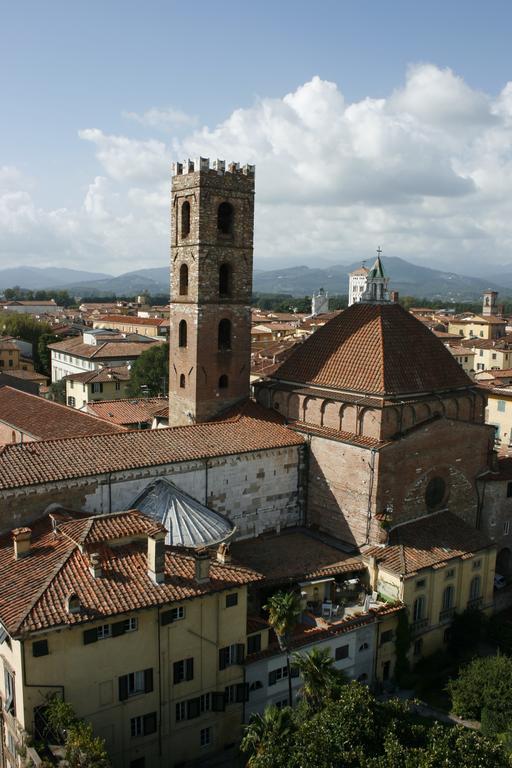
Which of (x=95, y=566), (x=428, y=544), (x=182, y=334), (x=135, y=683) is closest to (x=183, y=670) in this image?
(x=135, y=683)

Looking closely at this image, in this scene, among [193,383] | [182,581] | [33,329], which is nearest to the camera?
[182,581]

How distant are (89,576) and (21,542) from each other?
2.54 meters

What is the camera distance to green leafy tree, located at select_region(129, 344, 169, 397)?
59594 mm

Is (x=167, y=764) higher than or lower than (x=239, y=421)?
lower

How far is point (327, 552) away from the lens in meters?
27.6

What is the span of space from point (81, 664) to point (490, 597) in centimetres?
1897

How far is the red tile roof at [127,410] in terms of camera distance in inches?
1820

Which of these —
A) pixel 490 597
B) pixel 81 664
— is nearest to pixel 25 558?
pixel 81 664

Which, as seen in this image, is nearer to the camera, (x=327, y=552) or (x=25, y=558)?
(x=25, y=558)

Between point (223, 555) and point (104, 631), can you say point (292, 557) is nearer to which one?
point (223, 555)

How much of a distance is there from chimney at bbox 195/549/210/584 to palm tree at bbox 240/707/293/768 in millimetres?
4153

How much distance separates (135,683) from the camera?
19375 millimetres

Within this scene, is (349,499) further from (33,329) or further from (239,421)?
(33,329)

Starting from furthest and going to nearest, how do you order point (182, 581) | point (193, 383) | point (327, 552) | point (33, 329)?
point (33, 329) → point (193, 383) → point (327, 552) → point (182, 581)
